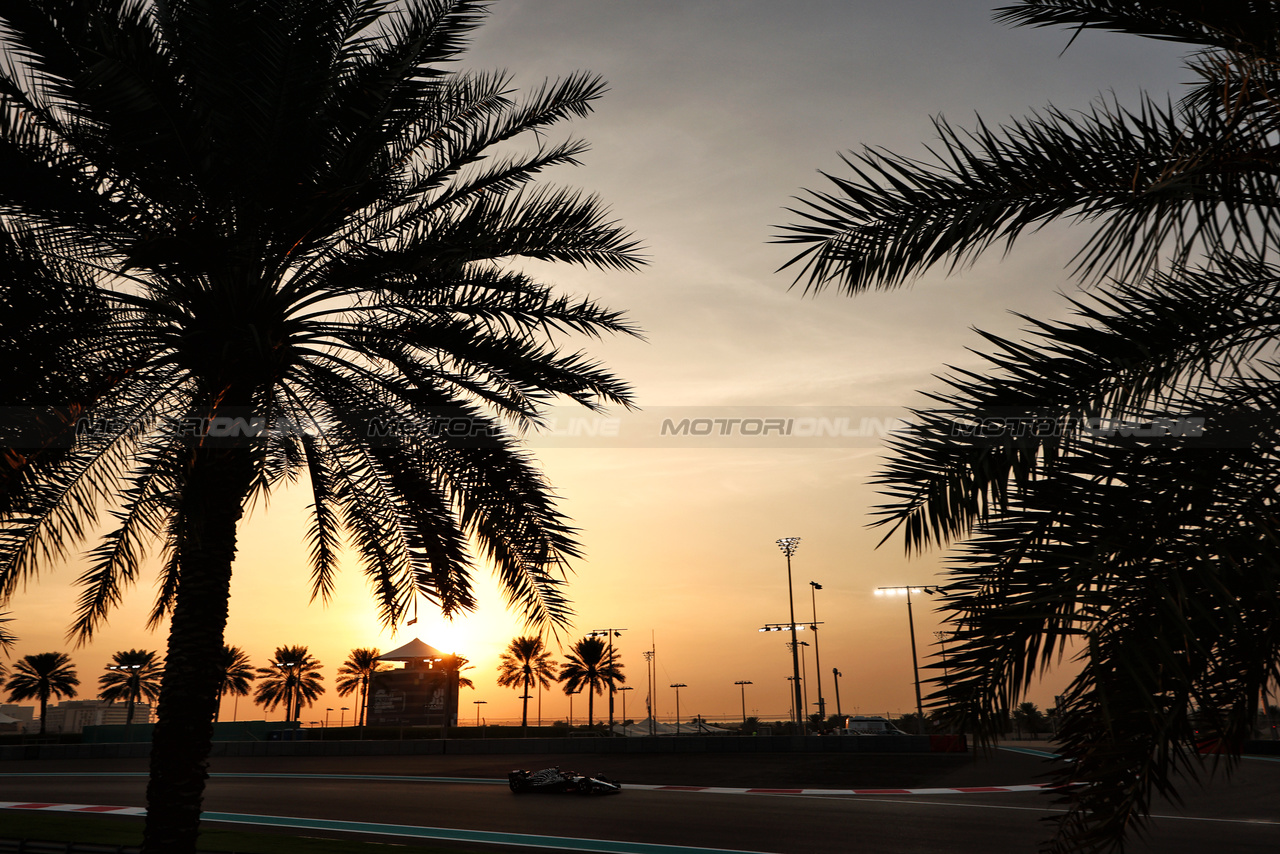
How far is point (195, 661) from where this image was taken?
871cm

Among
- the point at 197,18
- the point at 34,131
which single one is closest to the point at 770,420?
the point at 197,18

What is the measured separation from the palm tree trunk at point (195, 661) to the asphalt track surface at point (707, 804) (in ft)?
32.0

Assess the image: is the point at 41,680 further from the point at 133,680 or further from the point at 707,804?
the point at 707,804

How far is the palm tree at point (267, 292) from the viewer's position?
25.0ft

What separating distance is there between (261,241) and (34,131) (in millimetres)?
2458

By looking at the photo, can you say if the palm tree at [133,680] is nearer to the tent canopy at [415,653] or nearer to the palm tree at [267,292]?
the tent canopy at [415,653]

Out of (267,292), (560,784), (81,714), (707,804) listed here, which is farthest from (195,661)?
(81,714)

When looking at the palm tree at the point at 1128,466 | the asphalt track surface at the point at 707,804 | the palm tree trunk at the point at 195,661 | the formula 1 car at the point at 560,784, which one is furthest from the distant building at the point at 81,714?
the palm tree at the point at 1128,466

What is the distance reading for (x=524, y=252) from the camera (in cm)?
944

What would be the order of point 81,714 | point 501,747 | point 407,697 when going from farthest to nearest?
1. point 81,714
2. point 407,697
3. point 501,747

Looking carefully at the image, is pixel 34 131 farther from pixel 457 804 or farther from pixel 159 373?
pixel 457 804

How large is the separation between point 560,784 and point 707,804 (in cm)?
479

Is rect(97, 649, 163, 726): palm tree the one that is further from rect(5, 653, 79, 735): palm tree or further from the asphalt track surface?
the asphalt track surface

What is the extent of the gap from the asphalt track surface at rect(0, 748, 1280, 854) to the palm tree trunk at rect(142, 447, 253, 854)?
384 inches
